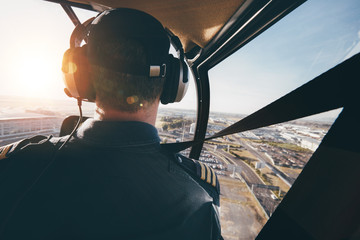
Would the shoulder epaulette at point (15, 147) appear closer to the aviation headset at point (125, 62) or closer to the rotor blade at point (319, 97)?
the aviation headset at point (125, 62)

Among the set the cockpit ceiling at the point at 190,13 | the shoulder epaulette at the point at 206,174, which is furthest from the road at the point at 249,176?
the shoulder epaulette at the point at 206,174

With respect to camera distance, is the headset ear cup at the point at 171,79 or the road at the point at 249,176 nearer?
the headset ear cup at the point at 171,79

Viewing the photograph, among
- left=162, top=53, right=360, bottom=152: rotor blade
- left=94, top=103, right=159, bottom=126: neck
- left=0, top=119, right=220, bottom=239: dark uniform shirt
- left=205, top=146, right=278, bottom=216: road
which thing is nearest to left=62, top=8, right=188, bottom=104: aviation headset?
left=94, top=103, right=159, bottom=126: neck

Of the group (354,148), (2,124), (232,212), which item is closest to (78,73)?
(354,148)

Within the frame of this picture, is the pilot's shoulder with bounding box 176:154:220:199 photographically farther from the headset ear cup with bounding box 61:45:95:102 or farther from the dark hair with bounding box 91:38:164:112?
the headset ear cup with bounding box 61:45:95:102

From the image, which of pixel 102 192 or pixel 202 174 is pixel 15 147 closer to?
pixel 102 192

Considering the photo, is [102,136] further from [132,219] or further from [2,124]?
[2,124]
